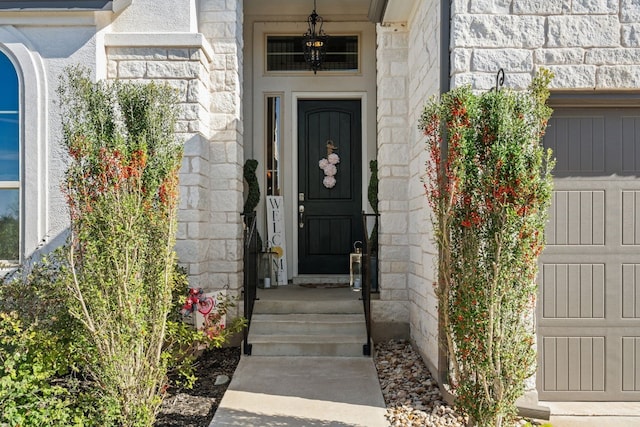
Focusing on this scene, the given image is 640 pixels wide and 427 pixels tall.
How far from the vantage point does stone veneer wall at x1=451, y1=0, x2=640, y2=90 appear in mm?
4195

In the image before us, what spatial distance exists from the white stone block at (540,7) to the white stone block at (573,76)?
398mm

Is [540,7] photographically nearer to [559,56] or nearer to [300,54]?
[559,56]

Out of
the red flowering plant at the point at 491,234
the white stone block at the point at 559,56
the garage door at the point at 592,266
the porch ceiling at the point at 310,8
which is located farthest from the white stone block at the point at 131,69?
the garage door at the point at 592,266

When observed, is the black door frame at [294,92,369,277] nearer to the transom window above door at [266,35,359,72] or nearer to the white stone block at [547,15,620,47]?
the transom window above door at [266,35,359,72]

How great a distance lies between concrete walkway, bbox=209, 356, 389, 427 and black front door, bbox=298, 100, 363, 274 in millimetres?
2177

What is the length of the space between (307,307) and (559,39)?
10.8 ft

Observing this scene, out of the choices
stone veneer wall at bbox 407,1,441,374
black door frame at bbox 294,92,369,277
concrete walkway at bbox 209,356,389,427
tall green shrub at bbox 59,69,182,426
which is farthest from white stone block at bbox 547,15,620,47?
black door frame at bbox 294,92,369,277

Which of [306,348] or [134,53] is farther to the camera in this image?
[306,348]

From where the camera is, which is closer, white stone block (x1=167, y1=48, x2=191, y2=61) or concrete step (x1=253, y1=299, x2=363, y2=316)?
white stone block (x1=167, y1=48, x2=191, y2=61)

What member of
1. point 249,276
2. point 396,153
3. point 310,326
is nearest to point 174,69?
point 249,276

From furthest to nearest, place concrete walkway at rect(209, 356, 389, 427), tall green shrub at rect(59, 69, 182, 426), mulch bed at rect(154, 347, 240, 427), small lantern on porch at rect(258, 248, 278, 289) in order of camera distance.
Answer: small lantern on porch at rect(258, 248, 278, 289), mulch bed at rect(154, 347, 240, 427), concrete walkway at rect(209, 356, 389, 427), tall green shrub at rect(59, 69, 182, 426)

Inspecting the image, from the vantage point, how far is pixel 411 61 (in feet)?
18.8

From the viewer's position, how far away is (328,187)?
7.38m

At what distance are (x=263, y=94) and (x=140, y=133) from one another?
386 cm
